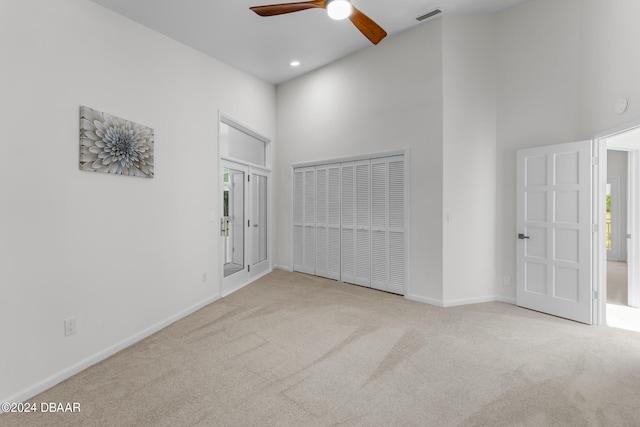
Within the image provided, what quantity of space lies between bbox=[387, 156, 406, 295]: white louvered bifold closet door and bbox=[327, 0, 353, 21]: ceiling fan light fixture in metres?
2.24

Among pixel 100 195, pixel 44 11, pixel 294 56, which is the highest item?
pixel 294 56

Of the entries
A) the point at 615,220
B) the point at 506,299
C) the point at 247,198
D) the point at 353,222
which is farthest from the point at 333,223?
the point at 615,220

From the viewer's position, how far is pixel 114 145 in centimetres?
279

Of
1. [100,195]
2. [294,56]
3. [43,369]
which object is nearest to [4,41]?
[100,195]

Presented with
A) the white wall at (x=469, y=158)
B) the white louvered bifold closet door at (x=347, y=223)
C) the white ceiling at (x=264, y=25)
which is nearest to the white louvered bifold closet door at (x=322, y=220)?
the white louvered bifold closet door at (x=347, y=223)

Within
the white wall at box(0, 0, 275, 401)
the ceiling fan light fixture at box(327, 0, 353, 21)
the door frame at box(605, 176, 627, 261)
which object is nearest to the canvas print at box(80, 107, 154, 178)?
the white wall at box(0, 0, 275, 401)

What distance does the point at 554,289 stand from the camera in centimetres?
346

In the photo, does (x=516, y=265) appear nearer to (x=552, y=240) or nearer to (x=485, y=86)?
(x=552, y=240)

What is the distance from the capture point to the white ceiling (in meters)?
3.10

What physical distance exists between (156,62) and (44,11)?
3.48 feet

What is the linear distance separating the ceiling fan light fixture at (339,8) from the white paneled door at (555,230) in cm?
272

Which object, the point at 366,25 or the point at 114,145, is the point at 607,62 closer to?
the point at 366,25

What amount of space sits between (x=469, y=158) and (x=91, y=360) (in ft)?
14.4

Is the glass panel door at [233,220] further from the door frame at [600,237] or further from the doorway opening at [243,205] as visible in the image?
the door frame at [600,237]
